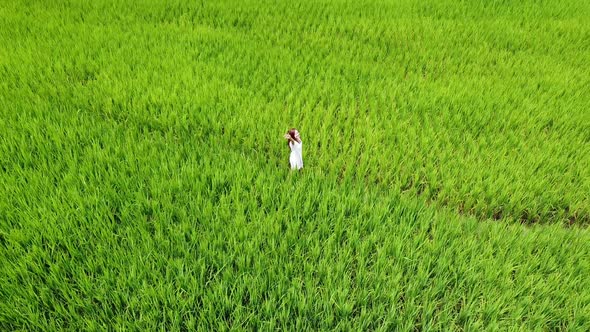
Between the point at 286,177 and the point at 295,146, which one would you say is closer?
the point at 295,146

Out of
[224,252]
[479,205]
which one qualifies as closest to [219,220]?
[224,252]

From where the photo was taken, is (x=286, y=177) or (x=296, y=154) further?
(x=286, y=177)

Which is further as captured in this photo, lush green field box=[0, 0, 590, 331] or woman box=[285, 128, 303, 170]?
woman box=[285, 128, 303, 170]

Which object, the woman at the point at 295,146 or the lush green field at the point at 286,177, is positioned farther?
the woman at the point at 295,146

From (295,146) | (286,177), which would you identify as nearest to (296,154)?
(295,146)

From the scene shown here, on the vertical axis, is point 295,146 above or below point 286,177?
above

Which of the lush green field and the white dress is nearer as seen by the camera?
the lush green field

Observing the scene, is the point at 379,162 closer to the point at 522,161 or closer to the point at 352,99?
the point at 352,99

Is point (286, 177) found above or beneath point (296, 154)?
beneath

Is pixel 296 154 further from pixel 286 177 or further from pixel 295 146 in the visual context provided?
pixel 286 177

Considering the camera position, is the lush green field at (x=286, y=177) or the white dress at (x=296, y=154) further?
the white dress at (x=296, y=154)
